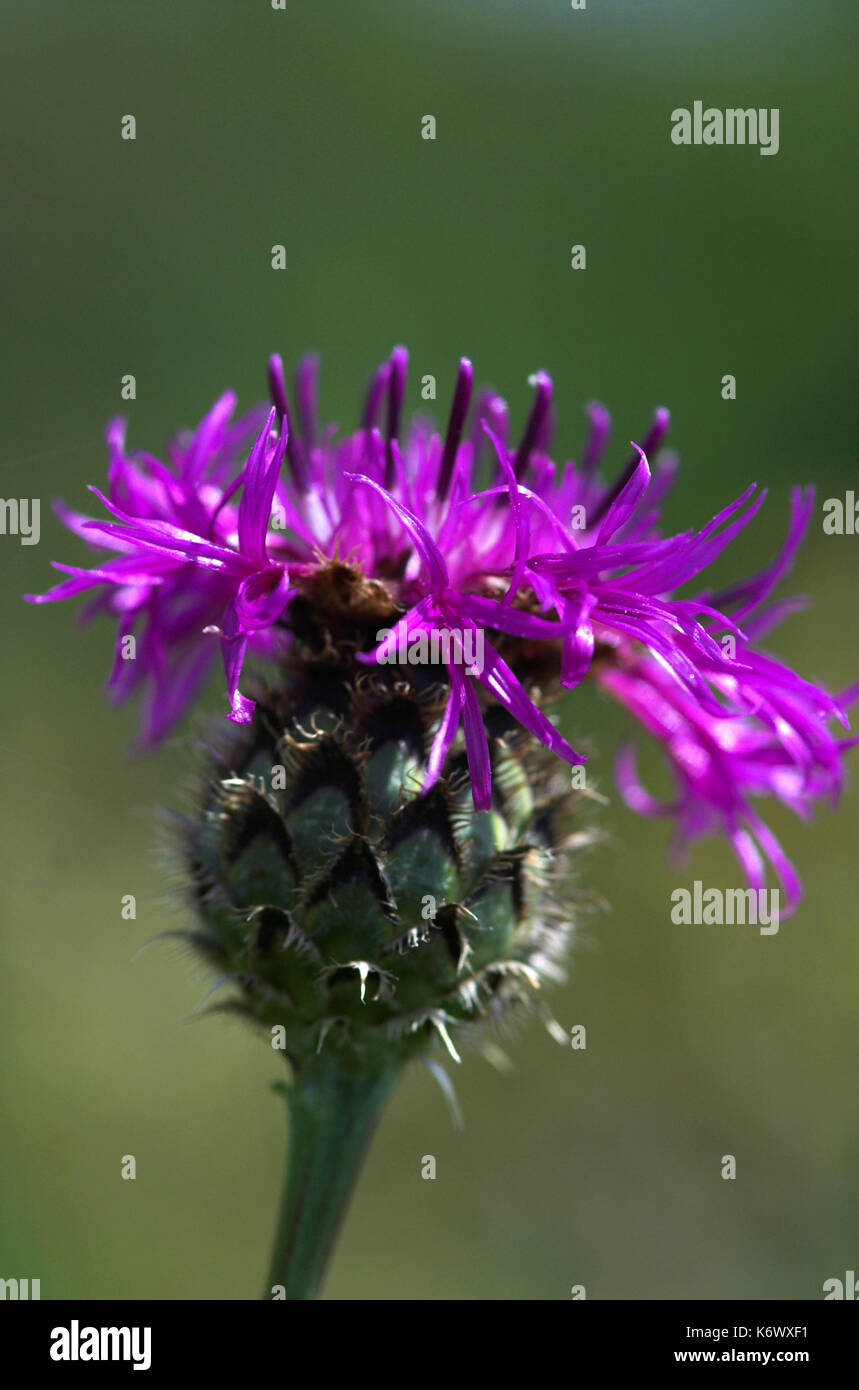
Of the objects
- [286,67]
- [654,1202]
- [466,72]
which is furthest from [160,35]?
[654,1202]

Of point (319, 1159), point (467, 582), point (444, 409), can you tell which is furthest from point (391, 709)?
point (444, 409)

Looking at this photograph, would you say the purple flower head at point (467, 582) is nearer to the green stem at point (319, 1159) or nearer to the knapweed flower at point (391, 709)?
the knapweed flower at point (391, 709)

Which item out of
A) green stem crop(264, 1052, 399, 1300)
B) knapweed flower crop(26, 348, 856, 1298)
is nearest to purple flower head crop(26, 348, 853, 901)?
knapweed flower crop(26, 348, 856, 1298)

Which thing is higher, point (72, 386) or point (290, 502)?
point (72, 386)

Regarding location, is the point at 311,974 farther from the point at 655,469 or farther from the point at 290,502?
the point at 655,469

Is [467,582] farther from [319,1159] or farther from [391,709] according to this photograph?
[319,1159]

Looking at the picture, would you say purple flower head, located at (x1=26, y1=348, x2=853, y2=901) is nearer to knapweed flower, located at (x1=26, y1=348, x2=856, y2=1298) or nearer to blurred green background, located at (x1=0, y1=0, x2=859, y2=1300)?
knapweed flower, located at (x1=26, y1=348, x2=856, y2=1298)
